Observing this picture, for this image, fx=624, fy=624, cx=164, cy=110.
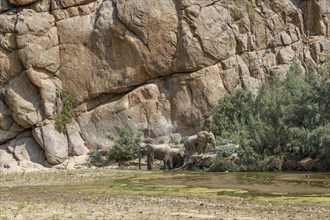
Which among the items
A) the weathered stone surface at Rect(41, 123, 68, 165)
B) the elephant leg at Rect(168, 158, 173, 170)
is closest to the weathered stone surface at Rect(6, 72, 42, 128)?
the weathered stone surface at Rect(41, 123, 68, 165)

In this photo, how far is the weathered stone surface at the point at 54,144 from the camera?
1555 inches

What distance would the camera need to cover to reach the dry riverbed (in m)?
14.1

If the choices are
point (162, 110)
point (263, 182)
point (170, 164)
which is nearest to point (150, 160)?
point (170, 164)

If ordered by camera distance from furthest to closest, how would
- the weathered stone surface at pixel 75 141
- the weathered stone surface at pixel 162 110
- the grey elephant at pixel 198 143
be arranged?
the weathered stone surface at pixel 162 110, the weathered stone surface at pixel 75 141, the grey elephant at pixel 198 143

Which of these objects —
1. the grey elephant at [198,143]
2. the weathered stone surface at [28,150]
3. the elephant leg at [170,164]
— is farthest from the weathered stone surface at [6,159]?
the grey elephant at [198,143]

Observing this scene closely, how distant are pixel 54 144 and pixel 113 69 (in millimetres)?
6411

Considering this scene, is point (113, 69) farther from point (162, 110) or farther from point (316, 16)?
point (316, 16)

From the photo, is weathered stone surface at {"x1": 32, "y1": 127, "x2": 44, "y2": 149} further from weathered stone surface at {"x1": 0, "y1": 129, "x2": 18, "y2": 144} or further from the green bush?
the green bush

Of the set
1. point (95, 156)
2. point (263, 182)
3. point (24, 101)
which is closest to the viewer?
point (263, 182)

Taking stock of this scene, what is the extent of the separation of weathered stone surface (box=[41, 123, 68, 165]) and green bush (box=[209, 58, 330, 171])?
11562 mm

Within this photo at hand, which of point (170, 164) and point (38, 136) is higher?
point (38, 136)

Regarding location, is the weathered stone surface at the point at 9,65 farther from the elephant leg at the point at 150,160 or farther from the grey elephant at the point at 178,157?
the grey elephant at the point at 178,157

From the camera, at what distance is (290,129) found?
30109 mm

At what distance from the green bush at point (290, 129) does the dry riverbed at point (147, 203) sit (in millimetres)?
7926
